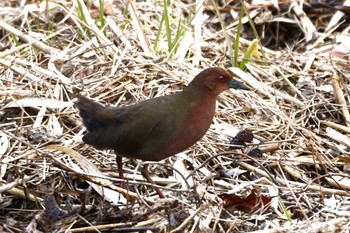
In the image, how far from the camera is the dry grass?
3.96 m

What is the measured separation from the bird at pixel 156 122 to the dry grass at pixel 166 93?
144mm

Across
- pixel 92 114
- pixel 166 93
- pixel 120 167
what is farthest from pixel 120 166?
pixel 166 93

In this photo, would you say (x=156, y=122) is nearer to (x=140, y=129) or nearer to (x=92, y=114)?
(x=140, y=129)

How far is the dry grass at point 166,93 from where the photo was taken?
3.96 metres

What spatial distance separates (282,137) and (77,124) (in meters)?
1.16

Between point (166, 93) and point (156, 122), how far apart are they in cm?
90

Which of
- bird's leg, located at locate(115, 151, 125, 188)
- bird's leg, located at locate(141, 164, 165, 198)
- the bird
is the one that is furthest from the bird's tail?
bird's leg, located at locate(141, 164, 165, 198)

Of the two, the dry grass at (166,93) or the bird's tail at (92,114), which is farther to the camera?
the bird's tail at (92,114)

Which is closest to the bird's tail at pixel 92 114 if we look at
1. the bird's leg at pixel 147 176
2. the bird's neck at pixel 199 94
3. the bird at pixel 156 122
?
the bird at pixel 156 122

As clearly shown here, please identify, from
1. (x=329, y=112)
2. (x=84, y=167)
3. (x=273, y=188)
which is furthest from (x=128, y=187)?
(x=329, y=112)

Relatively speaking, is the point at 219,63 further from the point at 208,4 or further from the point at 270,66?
the point at 208,4

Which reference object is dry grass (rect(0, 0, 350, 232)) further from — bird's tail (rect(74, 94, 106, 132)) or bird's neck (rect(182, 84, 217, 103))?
bird's neck (rect(182, 84, 217, 103))

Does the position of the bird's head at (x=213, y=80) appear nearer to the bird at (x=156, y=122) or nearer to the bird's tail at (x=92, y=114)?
the bird at (x=156, y=122)

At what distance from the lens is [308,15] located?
672 centimetres
